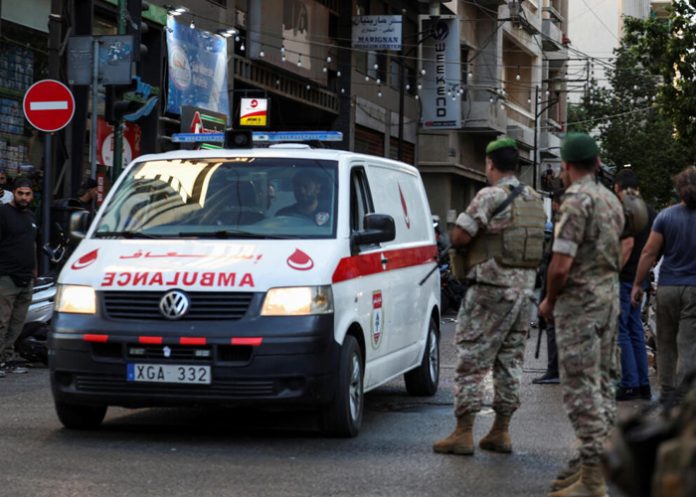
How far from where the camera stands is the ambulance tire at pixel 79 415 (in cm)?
951

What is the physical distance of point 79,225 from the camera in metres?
10.2

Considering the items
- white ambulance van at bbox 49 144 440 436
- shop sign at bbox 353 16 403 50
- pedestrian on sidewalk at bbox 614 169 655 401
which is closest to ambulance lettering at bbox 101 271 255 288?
white ambulance van at bbox 49 144 440 436

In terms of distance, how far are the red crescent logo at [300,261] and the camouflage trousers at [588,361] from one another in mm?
2279

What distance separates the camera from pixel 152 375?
8969mm

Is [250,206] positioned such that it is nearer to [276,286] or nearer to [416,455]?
[276,286]

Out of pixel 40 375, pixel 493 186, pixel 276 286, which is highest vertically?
pixel 493 186

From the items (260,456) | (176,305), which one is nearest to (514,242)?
(260,456)

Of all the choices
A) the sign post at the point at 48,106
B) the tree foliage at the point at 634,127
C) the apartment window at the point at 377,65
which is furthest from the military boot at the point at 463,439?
the tree foliage at the point at 634,127

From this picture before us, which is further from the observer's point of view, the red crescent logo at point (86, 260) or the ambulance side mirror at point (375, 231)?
the ambulance side mirror at point (375, 231)

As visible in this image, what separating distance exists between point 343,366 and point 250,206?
1361mm

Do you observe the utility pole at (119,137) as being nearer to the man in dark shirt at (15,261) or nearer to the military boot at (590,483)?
the man in dark shirt at (15,261)

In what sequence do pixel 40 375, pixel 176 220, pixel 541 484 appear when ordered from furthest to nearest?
pixel 40 375 → pixel 176 220 → pixel 541 484

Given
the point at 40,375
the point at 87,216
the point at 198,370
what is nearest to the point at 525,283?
the point at 198,370

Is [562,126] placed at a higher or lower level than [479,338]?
higher
